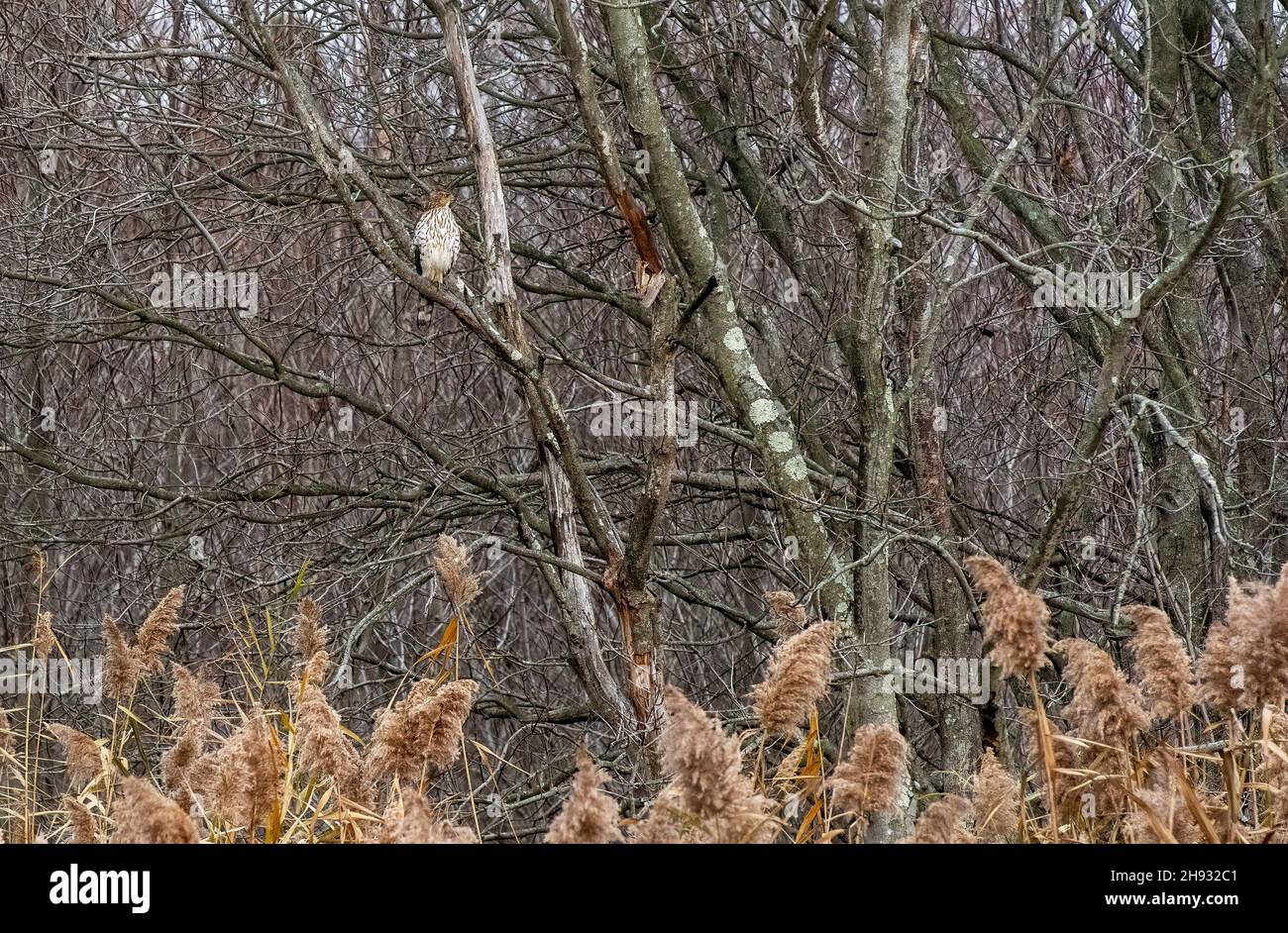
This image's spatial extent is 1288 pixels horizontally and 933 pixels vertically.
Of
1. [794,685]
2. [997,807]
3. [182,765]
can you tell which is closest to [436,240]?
[182,765]

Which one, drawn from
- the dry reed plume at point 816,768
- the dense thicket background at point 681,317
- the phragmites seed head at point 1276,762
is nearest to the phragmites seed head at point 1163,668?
the dry reed plume at point 816,768

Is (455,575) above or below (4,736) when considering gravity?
above

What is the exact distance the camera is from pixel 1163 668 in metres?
2.52

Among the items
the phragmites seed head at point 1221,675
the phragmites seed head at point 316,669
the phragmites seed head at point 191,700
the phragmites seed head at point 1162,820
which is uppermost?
the phragmites seed head at point 316,669

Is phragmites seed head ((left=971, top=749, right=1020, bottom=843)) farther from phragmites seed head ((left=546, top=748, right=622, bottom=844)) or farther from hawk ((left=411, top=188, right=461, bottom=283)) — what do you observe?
hawk ((left=411, top=188, right=461, bottom=283))

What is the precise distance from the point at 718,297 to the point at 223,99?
278cm

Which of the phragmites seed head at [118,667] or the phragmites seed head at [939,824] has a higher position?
the phragmites seed head at [118,667]

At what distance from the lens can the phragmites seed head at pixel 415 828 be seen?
2.21 meters

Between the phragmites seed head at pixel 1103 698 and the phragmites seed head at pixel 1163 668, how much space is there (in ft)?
0.14

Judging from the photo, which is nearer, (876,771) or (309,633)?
(876,771)

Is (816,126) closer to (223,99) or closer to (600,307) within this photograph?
(223,99)

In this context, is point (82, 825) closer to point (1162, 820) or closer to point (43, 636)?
point (43, 636)

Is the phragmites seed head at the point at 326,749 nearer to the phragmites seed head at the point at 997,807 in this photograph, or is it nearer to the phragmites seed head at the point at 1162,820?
the phragmites seed head at the point at 997,807

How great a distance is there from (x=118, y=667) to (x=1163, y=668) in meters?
2.34
